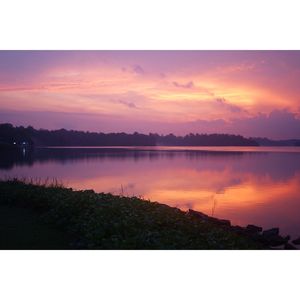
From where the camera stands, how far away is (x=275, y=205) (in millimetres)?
10359

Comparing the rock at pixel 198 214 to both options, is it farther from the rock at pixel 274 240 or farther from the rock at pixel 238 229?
the rock at pixel 274 240

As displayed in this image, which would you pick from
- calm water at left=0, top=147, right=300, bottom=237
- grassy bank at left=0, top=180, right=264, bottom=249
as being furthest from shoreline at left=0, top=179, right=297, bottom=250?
calm water at left=0, top=147, right=300, bottom=237

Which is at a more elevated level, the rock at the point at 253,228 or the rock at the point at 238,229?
the rock at the point at 238,229

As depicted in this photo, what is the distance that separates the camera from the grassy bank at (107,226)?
20.3 feet

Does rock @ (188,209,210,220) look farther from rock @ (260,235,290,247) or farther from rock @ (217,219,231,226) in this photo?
rock @ (260,235,290,247)

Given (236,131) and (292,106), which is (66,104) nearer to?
(236,131)

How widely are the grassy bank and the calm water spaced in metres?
1.84

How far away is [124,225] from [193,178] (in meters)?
7.50

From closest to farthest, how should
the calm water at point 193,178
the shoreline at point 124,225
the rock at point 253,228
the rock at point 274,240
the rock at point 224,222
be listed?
the shoreline at point 124,225 → the rock at point 274,240 → the rock at point 224,222 → the rock at point 253,228 → the calm water at point 193,178

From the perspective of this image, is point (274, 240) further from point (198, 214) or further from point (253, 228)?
point (198, 214)

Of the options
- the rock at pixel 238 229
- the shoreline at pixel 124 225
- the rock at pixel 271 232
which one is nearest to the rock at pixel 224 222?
the shoreline at pixel 124 225

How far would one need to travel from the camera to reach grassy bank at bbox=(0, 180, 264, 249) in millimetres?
6180

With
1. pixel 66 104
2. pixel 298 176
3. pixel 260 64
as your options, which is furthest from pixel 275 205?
pixel 66 104
